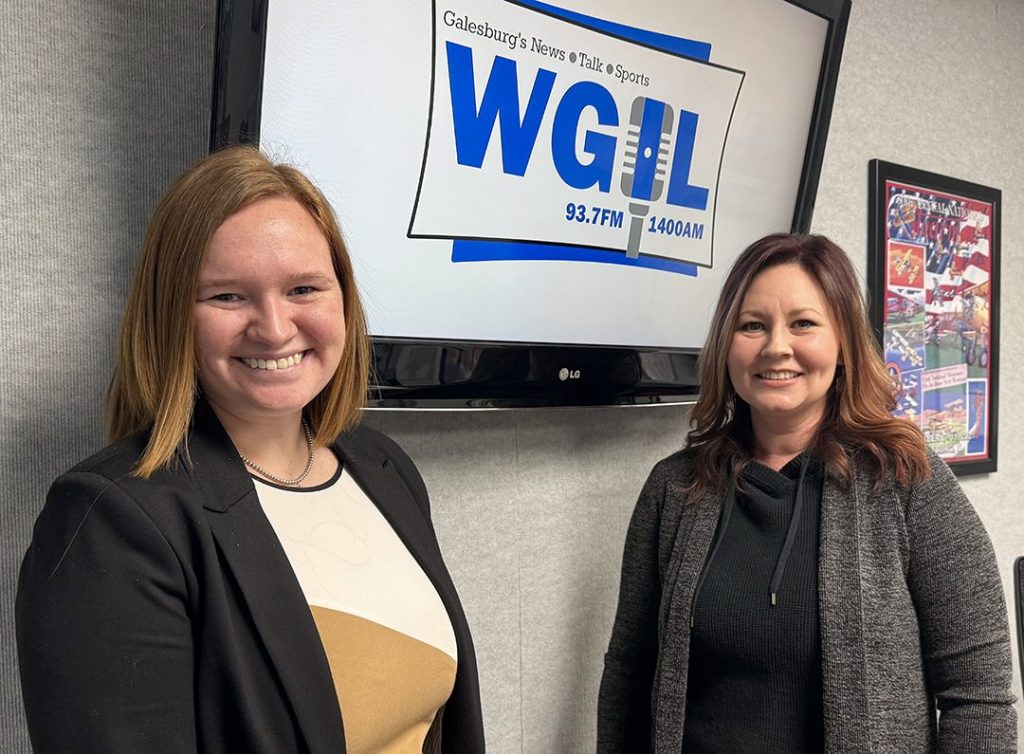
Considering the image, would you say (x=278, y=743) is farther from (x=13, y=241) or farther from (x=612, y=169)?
(x=612, y=169)

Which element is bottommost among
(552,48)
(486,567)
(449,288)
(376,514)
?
(486,567)

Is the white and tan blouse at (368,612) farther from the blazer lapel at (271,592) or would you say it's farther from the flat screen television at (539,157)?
the flat screen television at (539,157)

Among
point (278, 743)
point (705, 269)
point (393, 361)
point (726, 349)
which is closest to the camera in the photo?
point (278, 743)

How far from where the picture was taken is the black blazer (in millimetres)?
812

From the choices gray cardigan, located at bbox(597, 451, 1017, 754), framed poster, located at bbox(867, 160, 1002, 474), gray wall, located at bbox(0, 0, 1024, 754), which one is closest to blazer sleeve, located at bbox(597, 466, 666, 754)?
gray cardigan, located at bbox(597, 451, 1017, 754)

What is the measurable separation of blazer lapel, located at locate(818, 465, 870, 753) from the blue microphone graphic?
2.01ft

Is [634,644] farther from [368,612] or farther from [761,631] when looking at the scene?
[368,612]

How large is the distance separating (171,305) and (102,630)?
A: 32cm

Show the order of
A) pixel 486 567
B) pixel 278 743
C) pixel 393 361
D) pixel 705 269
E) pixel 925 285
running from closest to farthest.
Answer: pixel 278 743
pixel 393 361
pixel 486 567
pixel 705 269
pixel 925 285

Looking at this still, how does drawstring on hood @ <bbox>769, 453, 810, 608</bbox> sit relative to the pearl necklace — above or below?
below

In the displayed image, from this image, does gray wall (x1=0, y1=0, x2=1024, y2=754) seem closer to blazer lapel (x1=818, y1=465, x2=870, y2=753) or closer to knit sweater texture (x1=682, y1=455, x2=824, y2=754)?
knit sweater texture (x1=682, y1=455, x2=824, y2=754)

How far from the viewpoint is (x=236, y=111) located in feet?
3.62

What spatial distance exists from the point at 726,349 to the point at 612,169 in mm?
389

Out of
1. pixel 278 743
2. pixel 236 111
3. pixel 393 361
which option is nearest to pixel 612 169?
pixel 393 361
